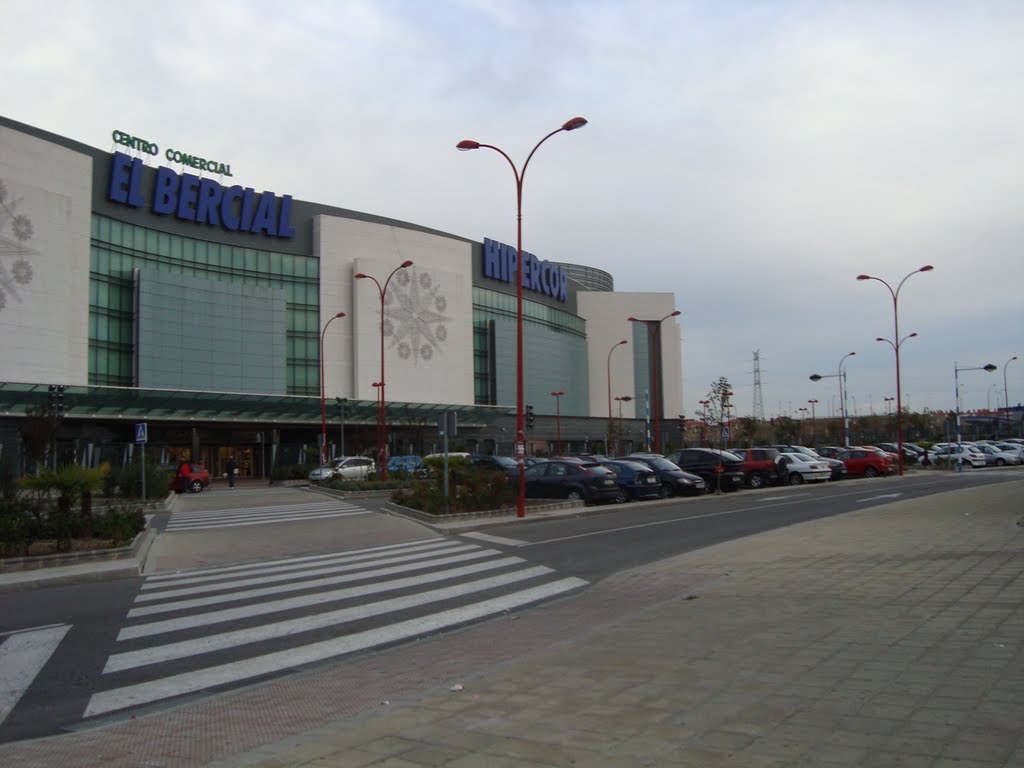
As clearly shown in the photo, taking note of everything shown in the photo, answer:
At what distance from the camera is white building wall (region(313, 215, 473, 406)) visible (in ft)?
217

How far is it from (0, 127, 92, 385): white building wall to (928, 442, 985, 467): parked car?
5303 cm

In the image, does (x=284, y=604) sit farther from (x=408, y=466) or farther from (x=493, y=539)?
(x=408, y=466)

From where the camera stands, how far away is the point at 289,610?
401 inches

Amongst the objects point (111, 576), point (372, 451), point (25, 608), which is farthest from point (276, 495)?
point (25, 608)

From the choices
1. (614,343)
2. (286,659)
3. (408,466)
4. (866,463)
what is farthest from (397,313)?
(286,659)

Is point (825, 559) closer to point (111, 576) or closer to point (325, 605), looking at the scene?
point (325, 605)

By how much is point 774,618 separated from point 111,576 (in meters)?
10.1

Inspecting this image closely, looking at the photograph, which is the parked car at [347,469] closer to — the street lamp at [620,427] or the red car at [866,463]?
the red car at [866,463]

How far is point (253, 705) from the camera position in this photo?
247 inches

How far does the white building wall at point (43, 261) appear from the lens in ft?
158

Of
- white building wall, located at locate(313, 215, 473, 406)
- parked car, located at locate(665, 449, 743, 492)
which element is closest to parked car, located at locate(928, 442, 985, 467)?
parked car, located at locate(665, 449, 743, 492)

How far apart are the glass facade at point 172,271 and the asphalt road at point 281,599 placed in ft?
127

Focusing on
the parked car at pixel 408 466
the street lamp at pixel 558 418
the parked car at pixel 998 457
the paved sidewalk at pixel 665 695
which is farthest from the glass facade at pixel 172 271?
the paved sidewalk at pixel 665 695

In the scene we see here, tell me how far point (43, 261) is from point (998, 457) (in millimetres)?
58855
